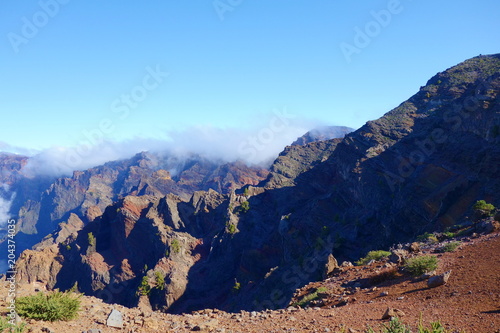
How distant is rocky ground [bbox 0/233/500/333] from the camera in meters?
8.53

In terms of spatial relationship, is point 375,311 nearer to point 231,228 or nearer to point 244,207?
point 231,228

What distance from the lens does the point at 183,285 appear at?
59.7 metres

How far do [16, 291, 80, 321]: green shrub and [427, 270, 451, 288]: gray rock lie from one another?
37.4 ft

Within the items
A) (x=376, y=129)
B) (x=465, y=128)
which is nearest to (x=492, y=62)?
(x=376, y=129)

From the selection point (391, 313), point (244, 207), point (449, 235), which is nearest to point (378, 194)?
point (449, 235)

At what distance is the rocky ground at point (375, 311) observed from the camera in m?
8.53

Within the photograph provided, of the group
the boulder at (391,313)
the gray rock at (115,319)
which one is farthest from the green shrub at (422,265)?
the gray rock at (115,319)

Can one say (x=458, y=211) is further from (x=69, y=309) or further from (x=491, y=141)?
(x=69, y=309)

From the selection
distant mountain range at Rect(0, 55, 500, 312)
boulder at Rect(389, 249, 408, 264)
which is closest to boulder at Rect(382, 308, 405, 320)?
boulder at Rect(389, 249, 408, 264)

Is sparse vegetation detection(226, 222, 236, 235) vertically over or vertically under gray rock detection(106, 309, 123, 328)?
under

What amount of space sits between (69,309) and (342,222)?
41.1 metres

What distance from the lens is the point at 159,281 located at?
58.6 m

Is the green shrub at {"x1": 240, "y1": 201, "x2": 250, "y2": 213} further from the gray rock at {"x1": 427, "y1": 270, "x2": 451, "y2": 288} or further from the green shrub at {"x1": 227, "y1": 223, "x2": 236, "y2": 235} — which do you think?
the gray rock at {"x1": 427, "y1": 270, "x2": 451, "y2": 288}

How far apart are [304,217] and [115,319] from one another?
45.4 m
